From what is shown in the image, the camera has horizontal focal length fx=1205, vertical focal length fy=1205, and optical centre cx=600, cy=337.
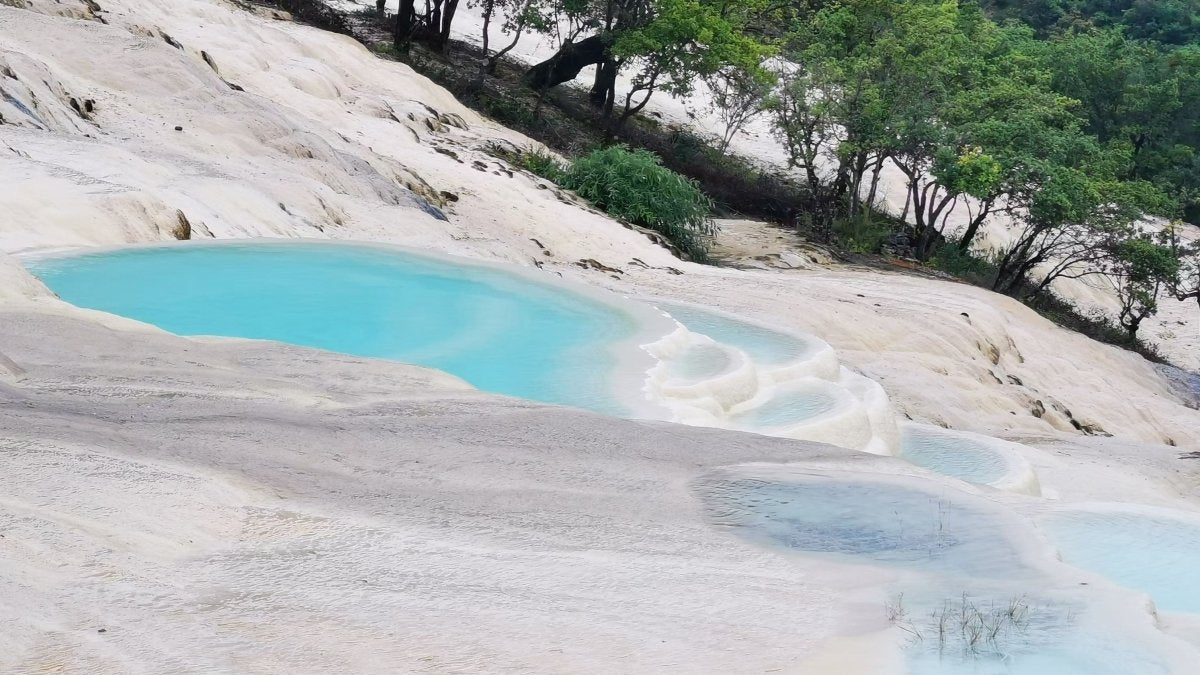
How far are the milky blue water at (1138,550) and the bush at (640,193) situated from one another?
11.9 m

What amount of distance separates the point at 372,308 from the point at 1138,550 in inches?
226

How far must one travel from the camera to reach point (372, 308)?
30.3 ft

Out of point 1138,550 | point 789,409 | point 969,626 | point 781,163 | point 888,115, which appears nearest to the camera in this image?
point 969,626

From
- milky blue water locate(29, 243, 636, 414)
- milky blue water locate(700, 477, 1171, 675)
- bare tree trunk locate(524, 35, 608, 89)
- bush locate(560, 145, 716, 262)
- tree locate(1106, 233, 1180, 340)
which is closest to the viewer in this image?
milky blue water locate(700, 477, 1171, 675)

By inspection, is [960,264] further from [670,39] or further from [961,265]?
[670,39]

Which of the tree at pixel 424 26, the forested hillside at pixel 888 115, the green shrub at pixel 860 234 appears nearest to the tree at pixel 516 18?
the forested hillside at pixel 888 115

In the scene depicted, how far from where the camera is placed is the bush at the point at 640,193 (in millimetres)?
17516

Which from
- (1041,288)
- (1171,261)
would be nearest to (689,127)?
(1041,288)

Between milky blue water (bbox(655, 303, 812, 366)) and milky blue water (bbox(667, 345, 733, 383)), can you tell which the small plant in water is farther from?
milky blue water (bbox(655, 303, 812, 366))

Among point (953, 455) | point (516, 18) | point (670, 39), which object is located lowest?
point (953, 455)

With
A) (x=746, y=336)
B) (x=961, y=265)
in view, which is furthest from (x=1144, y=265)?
(x=746, y=336)

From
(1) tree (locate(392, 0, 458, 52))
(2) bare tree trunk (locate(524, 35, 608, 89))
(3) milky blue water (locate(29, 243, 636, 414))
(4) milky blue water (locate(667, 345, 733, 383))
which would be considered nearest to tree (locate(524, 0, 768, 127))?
(2) bare tree trunk (locate(524, 35, 608, 89))

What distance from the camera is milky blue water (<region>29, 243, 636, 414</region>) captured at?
314 inches

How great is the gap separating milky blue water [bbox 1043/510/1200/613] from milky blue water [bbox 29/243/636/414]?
261cm
